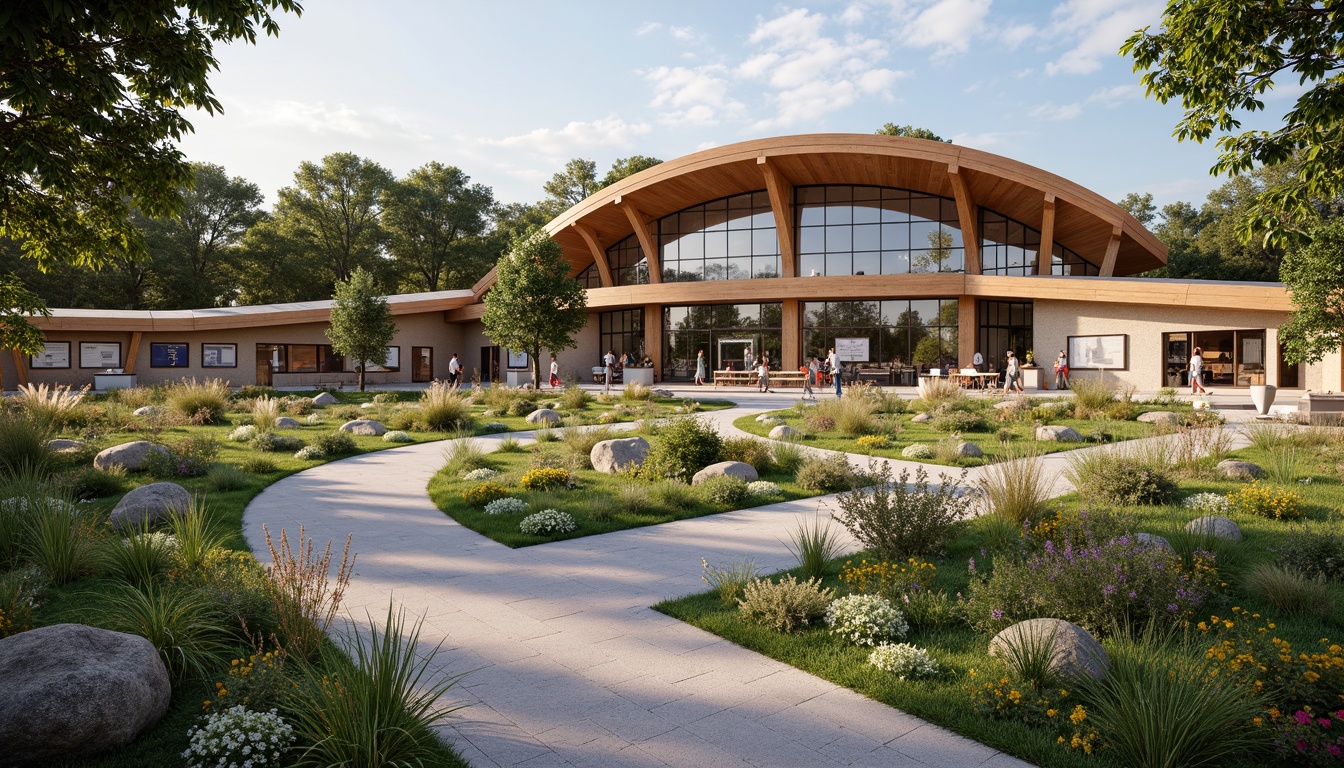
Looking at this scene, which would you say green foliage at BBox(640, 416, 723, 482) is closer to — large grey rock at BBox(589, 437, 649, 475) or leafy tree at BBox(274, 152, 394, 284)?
large grey rock at BBox(589, 437, 649, 475)

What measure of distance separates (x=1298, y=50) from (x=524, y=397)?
2076cm

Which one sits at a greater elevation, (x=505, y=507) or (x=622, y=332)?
(x=622, y=332)

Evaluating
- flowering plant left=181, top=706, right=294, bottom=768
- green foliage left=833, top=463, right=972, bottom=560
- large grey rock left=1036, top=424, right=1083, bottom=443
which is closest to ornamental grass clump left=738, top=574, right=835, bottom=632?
green foliage left=833, top=463, right=972, bottom=560

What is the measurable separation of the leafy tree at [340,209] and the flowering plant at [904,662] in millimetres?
55991

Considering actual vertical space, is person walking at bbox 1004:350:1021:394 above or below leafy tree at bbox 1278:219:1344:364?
below

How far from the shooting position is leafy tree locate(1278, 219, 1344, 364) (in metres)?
20.1

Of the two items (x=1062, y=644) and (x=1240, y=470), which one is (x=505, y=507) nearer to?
(x=1062, y=644)

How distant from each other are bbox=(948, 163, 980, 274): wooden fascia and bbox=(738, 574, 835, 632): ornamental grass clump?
98.5 ft

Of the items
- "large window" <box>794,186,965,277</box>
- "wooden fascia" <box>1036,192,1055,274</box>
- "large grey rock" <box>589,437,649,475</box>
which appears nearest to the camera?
"large grey rock" <box>589,437,649,475</box>

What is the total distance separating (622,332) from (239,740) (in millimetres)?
38958

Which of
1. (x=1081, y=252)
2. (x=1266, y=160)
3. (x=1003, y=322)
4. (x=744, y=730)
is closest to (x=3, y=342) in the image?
(x=744, y=730)

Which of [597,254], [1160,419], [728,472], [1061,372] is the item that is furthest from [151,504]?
[597,254]

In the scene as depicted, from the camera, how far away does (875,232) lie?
118 ft

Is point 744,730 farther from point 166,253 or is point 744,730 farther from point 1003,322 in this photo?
point 166,253
